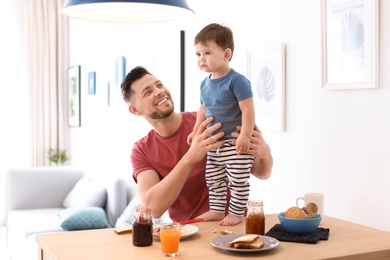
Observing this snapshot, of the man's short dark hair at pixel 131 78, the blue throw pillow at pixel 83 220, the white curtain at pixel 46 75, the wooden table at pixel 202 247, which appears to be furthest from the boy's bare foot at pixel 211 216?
the white curtain at pixel 46 75

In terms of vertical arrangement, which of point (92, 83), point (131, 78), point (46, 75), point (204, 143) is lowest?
point (204, 143)

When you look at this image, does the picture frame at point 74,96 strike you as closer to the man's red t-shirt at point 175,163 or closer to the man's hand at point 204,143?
the man's red t-shirt at point 175,163

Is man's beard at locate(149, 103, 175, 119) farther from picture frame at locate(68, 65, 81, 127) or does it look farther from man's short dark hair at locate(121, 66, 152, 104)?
picture frame at locate(68, 65, 81, 127)

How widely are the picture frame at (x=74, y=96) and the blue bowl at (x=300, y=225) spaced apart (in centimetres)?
496

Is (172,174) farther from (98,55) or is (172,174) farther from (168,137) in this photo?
(98,55)

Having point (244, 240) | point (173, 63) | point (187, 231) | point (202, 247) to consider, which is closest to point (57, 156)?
point (173, 63)

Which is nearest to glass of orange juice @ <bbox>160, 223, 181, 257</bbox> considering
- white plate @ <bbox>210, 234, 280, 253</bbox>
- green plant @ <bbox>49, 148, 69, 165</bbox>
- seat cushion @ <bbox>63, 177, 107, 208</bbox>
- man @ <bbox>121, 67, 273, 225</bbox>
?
white plate @ <bbox>210, 234, 280, 253</bbox>

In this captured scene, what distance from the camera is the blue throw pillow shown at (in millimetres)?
4309

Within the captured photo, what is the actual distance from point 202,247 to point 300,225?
1.20 ft

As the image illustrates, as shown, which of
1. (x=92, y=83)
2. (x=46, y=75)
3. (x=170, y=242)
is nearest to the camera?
(x=170, y=242)

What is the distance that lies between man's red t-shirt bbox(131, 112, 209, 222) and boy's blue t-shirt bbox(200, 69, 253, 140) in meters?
0.25

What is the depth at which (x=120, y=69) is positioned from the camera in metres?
5.19

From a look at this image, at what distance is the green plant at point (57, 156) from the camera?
6.80 meters

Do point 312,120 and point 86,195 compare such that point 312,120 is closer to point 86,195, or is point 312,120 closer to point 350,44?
point 350,44
